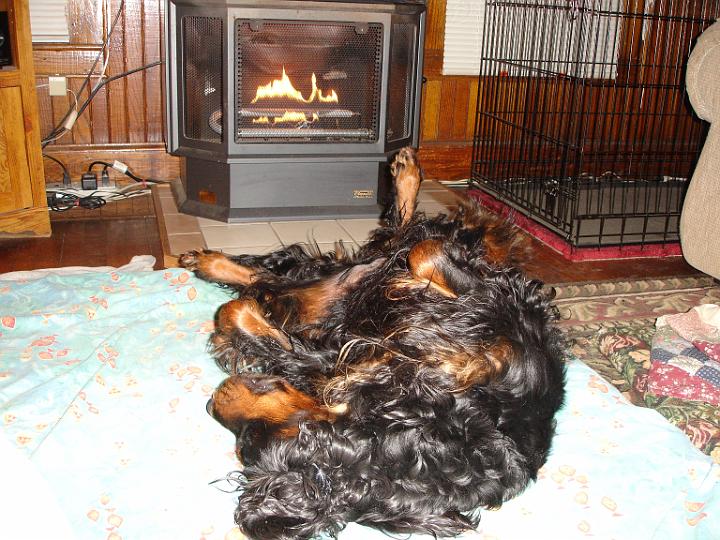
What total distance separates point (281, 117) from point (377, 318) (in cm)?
178

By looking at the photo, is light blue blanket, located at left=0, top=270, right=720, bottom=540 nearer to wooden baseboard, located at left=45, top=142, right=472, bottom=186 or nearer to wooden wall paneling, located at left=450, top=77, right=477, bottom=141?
wooden baseboard, located at left=45, top=142, right=472, bottom=186

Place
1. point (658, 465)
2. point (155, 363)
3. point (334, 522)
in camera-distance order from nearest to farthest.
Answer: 1. point (334, 522)
2. point (658, 465)
3. point (155, 363)

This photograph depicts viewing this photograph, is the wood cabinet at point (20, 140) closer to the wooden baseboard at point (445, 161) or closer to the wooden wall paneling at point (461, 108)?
the wooden baseboard at point (445, 161)

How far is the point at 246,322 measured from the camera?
179cm

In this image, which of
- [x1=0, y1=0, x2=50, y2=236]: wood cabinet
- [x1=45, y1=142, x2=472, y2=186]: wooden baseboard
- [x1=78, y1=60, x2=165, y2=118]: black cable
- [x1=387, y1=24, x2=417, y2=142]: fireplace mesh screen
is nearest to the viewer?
[x1=0, y1=0, x2=50, y2=236]: wood cabinet

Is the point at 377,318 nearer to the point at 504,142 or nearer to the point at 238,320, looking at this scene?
the point at 238,320

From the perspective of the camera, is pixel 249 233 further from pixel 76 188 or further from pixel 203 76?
pixel 76 188

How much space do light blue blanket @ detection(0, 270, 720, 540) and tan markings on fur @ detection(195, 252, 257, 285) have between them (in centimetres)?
16

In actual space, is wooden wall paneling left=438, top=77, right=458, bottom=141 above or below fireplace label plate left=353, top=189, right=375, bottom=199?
above

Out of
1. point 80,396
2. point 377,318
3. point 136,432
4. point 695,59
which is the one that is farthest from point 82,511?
point 695,59

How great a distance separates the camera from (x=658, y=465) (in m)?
1.72

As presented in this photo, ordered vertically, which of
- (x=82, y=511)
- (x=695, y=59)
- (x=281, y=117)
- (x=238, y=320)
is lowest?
(x=82, y=511)

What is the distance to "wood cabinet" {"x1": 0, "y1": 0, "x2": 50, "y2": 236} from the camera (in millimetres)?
2990

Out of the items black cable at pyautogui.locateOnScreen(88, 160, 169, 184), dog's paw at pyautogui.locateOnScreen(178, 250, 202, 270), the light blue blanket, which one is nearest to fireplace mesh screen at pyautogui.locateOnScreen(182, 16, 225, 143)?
black cable at pyautogui.locateOnScreen(88, 160, 169, 184)
